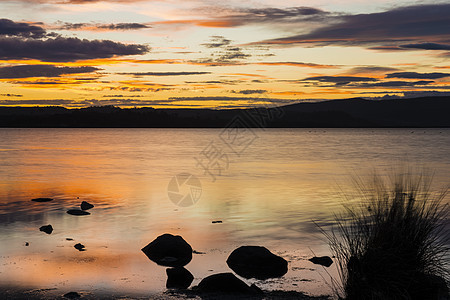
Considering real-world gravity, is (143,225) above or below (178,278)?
below

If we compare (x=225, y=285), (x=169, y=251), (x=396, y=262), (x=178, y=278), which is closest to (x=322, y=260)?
(x=225, y=285)

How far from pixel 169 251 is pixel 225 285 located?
4839mm

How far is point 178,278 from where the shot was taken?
50.5ft

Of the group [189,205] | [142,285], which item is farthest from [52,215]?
[142,285]

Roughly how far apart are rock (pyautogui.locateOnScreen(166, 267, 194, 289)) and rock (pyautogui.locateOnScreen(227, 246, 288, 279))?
168 centimetres

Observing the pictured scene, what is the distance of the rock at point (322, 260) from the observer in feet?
56.1

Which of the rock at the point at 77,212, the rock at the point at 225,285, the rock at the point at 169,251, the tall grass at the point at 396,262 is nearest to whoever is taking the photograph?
the tall grass at the point at 396,262

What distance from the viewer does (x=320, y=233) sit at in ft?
74.9

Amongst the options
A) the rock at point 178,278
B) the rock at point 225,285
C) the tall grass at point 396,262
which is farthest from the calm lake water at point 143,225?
the tall grass at point 396,262

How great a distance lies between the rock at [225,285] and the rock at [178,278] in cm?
87

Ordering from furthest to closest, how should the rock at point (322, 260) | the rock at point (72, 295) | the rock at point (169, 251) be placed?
the rock at point (169, 251), the rock at point (322, 260), the rock at point (72, 295)

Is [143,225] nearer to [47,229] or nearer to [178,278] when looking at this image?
[47,229]

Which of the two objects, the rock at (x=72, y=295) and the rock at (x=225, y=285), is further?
Answer: the rock at (x=225, y=285)

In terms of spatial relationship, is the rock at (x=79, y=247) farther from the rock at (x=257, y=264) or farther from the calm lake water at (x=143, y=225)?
the rock at (x=257, y=264)
